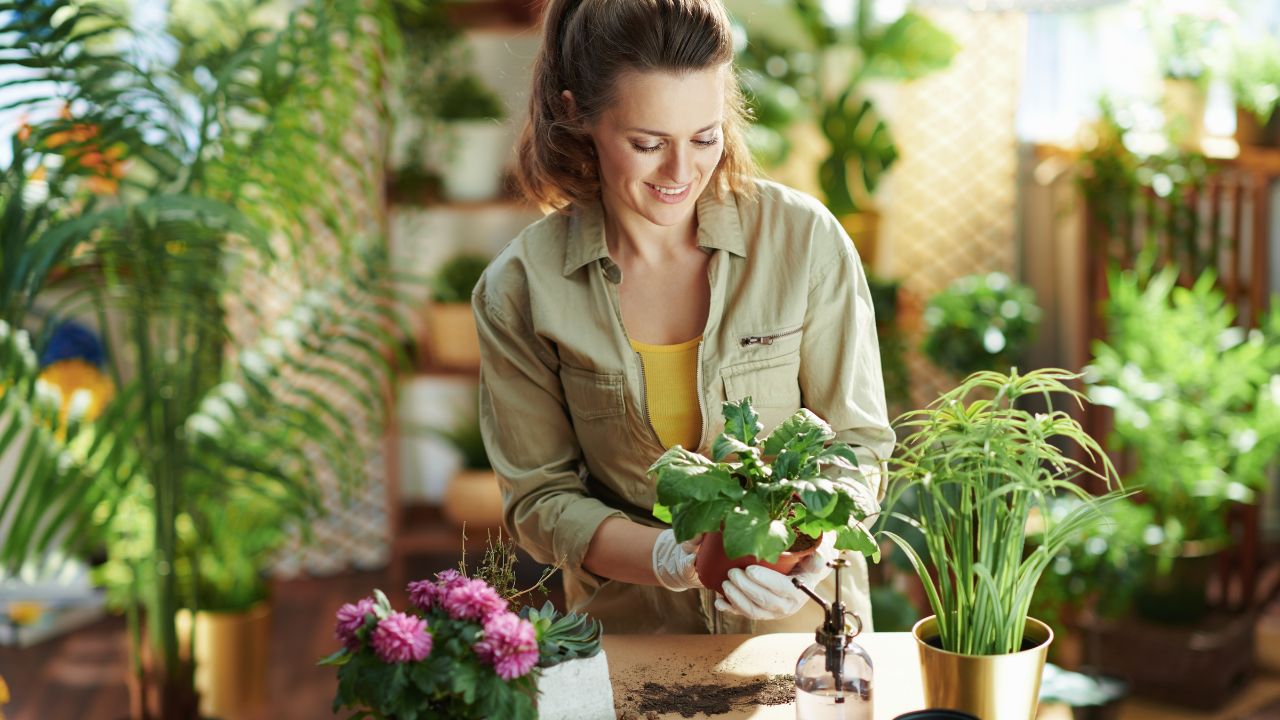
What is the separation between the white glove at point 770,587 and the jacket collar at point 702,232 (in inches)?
17.1

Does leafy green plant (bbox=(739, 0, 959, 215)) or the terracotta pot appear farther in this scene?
leafy green plant (bbox=(739, 0, 959, 215))

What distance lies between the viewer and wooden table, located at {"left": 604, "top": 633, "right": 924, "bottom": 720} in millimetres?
1241

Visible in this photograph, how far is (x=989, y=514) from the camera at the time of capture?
117 cm

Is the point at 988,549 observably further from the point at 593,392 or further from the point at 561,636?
the point at 593,392

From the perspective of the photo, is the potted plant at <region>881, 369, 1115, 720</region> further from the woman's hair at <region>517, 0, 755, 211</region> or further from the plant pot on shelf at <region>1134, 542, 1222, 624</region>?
the plant pot on shelf at <region>1134, 542, 1222, 624</region>

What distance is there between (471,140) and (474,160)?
0.07 metres

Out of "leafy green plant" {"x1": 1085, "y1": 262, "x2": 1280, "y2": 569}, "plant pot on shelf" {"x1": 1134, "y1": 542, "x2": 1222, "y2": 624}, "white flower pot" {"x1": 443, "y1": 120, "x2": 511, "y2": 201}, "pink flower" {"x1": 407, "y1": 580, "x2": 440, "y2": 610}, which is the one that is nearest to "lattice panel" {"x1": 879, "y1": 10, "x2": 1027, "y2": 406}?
"leafy green plant" {"x1": 1085, "y1": 262, "x2": 1280, "y2": 569}

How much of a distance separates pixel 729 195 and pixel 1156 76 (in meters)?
2.54

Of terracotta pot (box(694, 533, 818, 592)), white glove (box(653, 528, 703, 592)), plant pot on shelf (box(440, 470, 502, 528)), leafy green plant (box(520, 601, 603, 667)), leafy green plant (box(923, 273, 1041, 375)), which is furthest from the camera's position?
plant pot on shelf (box(440, 470, 502, 528))

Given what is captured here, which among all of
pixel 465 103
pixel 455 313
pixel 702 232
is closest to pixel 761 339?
pixel 702 232

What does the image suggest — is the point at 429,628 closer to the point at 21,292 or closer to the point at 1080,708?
the point at 21,292

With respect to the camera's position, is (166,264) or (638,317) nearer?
(638,317)

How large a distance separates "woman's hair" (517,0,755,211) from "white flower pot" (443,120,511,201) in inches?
99.8

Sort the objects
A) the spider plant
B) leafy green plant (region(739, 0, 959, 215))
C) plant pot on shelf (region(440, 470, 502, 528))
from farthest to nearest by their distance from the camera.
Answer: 1. plant pot on shelf (region(440, 470, 502, 528))
2. leafy green plant (region(739, 0, 959, 215))
3. the spider plant
